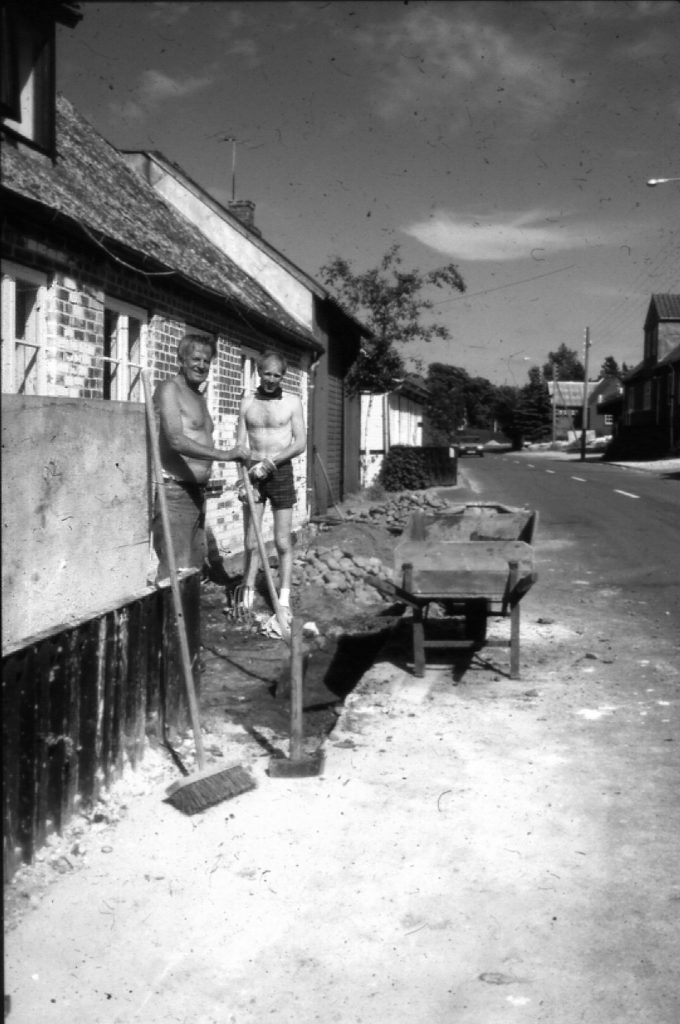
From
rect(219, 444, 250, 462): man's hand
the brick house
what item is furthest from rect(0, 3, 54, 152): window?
the brick house

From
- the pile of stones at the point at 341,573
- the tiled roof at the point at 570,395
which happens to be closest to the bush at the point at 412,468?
the pile of stones at the point at 341,573

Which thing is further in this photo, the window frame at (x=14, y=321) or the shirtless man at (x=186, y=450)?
the window frame at (x=14, y=321)

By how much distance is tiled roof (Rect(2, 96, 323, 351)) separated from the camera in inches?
279

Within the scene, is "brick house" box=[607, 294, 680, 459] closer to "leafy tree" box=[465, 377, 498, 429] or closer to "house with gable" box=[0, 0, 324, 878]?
"house with gable" box=[0, 0, 324, 878]

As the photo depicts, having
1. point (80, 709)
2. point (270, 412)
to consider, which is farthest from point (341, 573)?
point (80, 709)

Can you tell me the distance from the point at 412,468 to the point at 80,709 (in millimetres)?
23557

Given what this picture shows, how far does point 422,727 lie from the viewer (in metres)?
5.50

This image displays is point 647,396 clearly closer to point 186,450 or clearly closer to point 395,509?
point 395,509

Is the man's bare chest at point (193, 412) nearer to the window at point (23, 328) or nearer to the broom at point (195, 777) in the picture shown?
the window at point (23, 328)

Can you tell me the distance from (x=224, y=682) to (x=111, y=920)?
3.21 m

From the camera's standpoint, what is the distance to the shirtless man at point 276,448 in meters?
7.81

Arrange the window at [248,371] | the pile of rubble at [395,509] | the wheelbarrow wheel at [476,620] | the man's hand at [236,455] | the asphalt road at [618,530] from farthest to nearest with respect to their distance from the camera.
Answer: the pile of rubble at [395,509], the window at [248,371], the asphalt road at [618,530], the wheelbarrow wheel at [476,620], the man's hand at [236,455]

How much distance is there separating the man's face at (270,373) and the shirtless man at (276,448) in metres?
0.01

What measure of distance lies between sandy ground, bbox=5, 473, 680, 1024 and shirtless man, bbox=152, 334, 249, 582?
134cm
